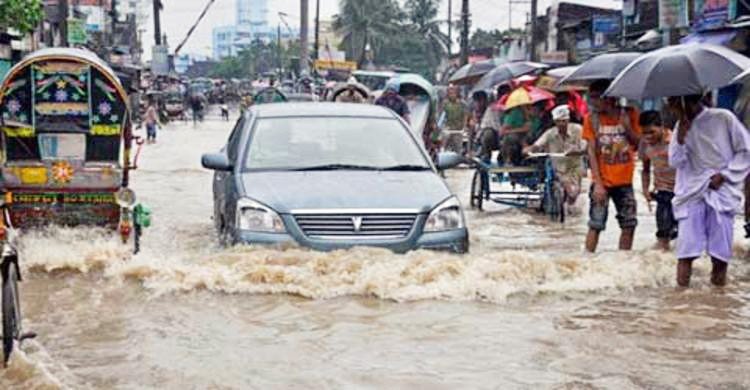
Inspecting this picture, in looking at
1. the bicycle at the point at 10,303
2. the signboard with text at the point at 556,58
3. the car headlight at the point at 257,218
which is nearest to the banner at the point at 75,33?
the signboard with text at the point at 556,58

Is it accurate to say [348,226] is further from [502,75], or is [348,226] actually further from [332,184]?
[502,75]

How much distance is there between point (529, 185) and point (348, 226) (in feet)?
22.4

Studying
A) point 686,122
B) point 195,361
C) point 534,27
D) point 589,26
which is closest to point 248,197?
point 195,361

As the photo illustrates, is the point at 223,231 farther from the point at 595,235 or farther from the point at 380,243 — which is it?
the point at 595,235

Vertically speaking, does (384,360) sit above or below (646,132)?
below

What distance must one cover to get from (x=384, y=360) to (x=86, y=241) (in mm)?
4498

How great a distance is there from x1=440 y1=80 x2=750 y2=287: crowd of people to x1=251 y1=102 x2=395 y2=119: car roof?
191cm

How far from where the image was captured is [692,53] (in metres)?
8.40

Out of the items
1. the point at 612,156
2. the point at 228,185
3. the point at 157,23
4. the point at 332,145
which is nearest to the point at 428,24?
the point at 157,23

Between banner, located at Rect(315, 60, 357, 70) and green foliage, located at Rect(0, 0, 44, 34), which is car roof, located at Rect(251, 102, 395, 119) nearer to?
green foliage, located at Rect(0, 0, 44, 34)

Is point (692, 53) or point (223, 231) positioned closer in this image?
point (692, 53)

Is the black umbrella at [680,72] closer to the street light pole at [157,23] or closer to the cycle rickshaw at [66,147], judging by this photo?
the cycle rickshaw at [66,147]

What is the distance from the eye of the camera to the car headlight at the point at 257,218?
809cm

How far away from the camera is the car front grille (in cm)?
804
